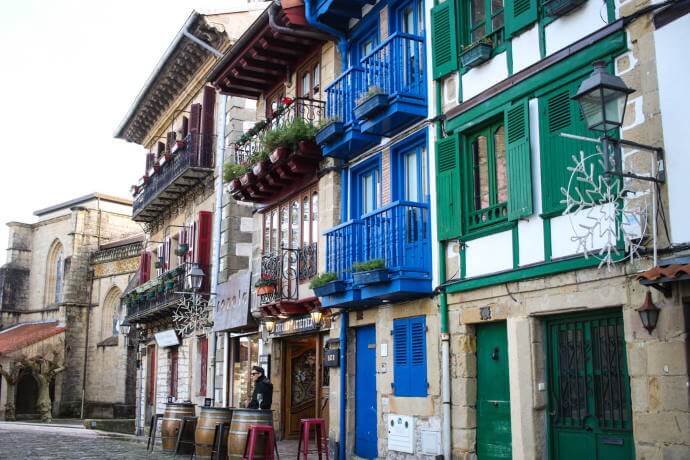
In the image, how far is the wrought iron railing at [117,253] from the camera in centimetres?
4284

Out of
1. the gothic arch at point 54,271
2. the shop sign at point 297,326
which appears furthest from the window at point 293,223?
the gothic arch at point 54,271

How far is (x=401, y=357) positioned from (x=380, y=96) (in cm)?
408

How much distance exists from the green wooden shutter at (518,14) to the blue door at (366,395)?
18.8 feet

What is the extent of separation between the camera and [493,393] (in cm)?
1089

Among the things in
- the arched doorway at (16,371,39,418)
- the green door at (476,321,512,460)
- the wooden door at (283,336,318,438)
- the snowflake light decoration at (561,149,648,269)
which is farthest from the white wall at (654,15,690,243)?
the arched doorway at (16,371,39,418)

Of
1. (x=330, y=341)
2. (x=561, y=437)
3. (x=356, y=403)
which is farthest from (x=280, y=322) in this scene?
(x=561, y=437)

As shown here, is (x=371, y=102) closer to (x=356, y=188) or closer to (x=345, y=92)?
(x=345, y=92)

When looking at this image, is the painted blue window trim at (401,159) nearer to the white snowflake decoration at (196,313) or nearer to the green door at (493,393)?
the green door at (493,393)

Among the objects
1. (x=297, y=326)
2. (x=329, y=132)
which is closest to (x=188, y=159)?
(x=297, y=326)

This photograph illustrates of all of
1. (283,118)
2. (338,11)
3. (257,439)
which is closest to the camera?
(257,439)

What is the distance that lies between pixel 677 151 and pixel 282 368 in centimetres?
1136

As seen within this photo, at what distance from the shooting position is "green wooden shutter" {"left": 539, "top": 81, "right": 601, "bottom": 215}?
957 centimetres

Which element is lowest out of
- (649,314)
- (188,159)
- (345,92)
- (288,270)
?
(649,314)

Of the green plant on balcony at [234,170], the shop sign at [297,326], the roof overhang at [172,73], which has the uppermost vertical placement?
the roof overhang at [172,73]
